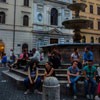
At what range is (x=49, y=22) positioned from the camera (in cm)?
3312

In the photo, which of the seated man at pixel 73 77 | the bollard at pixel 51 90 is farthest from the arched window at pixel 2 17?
the bollard at pixel 51 90

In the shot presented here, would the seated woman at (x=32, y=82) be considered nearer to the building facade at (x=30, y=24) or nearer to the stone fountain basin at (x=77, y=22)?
the stone fountain basin at (x=77, y=22)

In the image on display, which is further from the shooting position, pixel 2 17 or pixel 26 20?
pixel 26 20

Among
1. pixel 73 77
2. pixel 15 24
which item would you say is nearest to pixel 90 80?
pixel 73 77

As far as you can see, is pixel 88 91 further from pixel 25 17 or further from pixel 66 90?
pixel 25 17

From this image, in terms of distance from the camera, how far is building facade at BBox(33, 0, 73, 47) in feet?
104

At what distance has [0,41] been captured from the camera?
2886 centimetres

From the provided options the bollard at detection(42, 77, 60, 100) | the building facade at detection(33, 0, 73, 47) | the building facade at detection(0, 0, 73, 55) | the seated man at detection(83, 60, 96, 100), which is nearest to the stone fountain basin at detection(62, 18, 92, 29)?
the seated man at detection(83, 60, 96, 100)

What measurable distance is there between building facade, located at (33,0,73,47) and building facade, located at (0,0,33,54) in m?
1.00

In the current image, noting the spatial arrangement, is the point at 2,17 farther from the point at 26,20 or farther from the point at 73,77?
the point at 73,77

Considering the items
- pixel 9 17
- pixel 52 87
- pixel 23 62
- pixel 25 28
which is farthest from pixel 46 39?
pixel 52 87

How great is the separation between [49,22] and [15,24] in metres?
5.83

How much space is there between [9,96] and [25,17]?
24.9 metres

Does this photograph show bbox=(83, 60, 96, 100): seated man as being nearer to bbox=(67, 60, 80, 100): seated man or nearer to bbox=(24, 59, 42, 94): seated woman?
bbox=(67, 60, 80, 100): seated man
